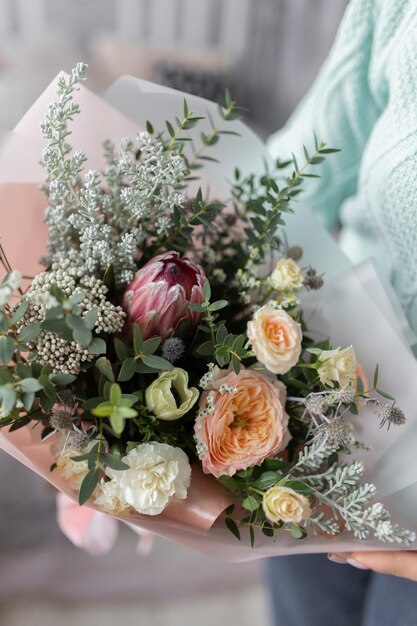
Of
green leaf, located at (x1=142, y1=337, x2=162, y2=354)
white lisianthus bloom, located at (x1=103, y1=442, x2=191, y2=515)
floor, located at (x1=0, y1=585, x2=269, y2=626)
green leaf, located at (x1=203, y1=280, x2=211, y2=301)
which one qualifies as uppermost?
green leaf, located at (x1=203, y1=280, x2=211, y2=301)

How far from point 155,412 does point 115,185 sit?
206mm

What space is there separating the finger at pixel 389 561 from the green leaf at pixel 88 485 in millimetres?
267

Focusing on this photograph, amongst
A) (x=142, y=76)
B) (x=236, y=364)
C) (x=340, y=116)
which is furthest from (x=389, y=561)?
(x=142, y=76)

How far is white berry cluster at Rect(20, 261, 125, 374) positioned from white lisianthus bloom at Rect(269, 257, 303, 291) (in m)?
0.14

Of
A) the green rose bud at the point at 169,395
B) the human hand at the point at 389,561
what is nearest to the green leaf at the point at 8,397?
the green rose bud at the point at 169,395

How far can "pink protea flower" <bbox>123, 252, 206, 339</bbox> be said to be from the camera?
19.3 inches

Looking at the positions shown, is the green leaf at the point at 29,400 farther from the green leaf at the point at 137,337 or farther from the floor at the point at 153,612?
the floor at the point at 153,612

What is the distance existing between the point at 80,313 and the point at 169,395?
9 cm

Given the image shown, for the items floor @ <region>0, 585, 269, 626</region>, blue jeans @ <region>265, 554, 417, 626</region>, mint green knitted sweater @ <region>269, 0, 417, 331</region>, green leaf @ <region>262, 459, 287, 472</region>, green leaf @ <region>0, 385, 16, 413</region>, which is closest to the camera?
green leaf @ <region>0, 385, 16, 413</region>

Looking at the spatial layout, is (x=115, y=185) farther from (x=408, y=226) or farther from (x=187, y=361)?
(x=408, y=226)

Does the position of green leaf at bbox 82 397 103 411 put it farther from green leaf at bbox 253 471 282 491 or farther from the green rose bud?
green leaf at bbox 253 471 282 491

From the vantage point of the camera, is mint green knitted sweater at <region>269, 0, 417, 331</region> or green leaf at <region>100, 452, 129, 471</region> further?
mint green knitted sweater at <region>269, 0, 417, 331</region>

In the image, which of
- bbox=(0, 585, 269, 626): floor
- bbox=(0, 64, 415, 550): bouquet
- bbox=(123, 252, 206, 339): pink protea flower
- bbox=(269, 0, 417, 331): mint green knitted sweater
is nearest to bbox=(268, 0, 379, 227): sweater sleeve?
bbox=(269, 0, 417, 331): mint green knitted sweater

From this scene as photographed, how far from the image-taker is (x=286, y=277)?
21.3 inches
